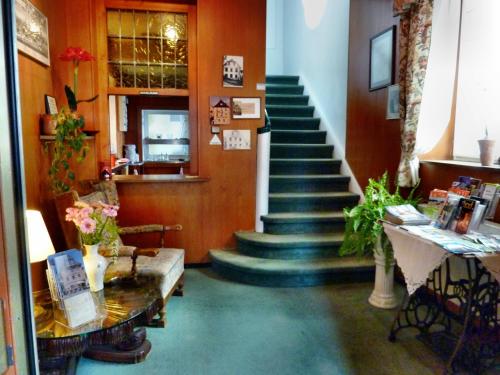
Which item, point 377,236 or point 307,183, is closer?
point 377,236

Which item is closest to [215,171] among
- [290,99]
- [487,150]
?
[487,150]

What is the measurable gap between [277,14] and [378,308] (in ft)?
20.6

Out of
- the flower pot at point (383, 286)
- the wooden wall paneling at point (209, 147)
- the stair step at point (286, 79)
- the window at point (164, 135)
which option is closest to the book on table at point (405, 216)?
the flower pot at point (383, 286)

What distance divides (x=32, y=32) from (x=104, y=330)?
201cm

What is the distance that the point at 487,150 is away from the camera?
2568 millimetres

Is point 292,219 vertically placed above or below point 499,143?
below

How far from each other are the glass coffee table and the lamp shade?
317 millimetres

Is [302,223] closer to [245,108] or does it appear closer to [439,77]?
[245,108]

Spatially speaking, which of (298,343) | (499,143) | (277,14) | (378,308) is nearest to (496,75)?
(499,143)

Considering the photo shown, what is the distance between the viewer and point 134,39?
374cm

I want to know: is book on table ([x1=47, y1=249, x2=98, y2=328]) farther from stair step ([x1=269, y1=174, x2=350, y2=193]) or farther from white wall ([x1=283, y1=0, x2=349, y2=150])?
white wall ([x1=283, y1=0, x2=349, y2=150])

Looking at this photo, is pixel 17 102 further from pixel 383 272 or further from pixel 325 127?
pixel 325 127

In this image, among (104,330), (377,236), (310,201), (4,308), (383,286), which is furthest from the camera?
(310,201)

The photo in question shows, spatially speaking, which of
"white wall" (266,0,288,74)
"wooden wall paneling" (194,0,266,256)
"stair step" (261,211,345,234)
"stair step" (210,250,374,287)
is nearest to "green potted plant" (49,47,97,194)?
"wooden wall paneling" (194,0,266,256)
